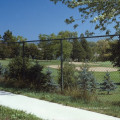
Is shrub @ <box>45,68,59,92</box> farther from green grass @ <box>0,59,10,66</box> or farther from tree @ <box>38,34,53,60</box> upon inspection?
green grass @ <box>0,59,10,66</box>

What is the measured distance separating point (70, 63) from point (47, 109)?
3.76 m

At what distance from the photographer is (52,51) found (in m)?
11.7

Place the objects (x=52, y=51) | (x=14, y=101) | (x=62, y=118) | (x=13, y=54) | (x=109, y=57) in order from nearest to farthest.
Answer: (x=62, y=118) → (x=14, y=101) → (x=109, y=57) → (x=52, y=51) → (x=13, y=54)

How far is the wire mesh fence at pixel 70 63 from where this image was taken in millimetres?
9305

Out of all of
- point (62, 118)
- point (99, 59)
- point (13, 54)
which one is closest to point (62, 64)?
point (99, 59)

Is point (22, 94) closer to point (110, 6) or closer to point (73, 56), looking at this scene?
point (73, 56)

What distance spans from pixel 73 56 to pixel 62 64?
62 centimetres

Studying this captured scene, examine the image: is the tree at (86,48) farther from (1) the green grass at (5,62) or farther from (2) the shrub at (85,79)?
(1) the green grass at (5,62)

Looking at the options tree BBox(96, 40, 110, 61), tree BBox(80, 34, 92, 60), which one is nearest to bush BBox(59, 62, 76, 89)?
tree BBox(80, 34, 92, 60)

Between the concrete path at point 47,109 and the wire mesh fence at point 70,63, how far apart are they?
7.06 feet

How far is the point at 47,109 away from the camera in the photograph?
6.95m

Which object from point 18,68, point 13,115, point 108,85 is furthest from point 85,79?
point 18,68

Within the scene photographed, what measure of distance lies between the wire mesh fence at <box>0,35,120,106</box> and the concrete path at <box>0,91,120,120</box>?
215 cm

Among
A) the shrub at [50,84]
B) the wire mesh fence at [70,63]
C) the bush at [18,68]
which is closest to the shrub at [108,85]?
the wire mesh fence at [70,63]
